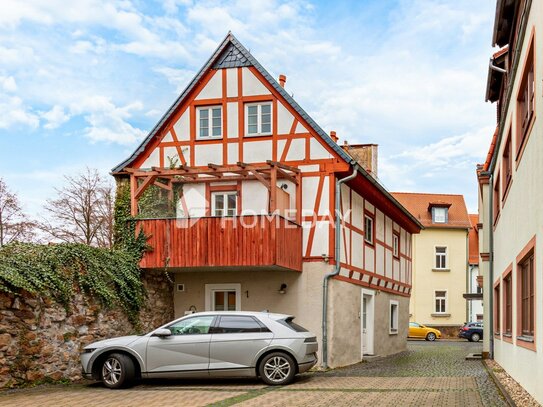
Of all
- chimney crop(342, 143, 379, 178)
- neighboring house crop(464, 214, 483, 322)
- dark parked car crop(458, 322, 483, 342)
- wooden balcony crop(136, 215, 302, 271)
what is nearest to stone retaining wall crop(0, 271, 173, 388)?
wooden balcony crop(136, 215, 302, 271)

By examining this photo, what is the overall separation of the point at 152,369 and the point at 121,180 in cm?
748

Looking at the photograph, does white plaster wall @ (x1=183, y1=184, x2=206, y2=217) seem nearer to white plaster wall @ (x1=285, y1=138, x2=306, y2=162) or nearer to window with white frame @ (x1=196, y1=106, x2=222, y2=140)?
window with white frame @ (x1=196, y1=106, x2=222, y2=140)

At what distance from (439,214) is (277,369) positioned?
1516 inches

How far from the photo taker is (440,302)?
164 feet

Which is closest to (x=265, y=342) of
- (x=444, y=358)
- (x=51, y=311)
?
(x=51, y=311)

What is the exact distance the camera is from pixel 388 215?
A: 2669cm

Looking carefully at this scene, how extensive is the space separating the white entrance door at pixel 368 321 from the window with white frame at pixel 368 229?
1613 mm

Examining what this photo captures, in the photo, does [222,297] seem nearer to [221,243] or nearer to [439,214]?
[221,243]

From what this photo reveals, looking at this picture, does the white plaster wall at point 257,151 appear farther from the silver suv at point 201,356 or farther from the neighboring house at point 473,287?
the neighboring house at point 473,287

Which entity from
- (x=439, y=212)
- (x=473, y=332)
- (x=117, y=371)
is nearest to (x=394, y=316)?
(x=117, y=371)

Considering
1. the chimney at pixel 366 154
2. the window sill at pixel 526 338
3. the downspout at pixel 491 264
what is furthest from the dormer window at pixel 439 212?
the window sill at pixel 526 338

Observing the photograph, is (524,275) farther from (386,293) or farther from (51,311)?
(386,293)

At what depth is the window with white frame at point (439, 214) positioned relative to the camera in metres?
51.4

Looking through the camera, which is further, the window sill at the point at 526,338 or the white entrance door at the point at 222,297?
the white entrance door at the point at 222,297
